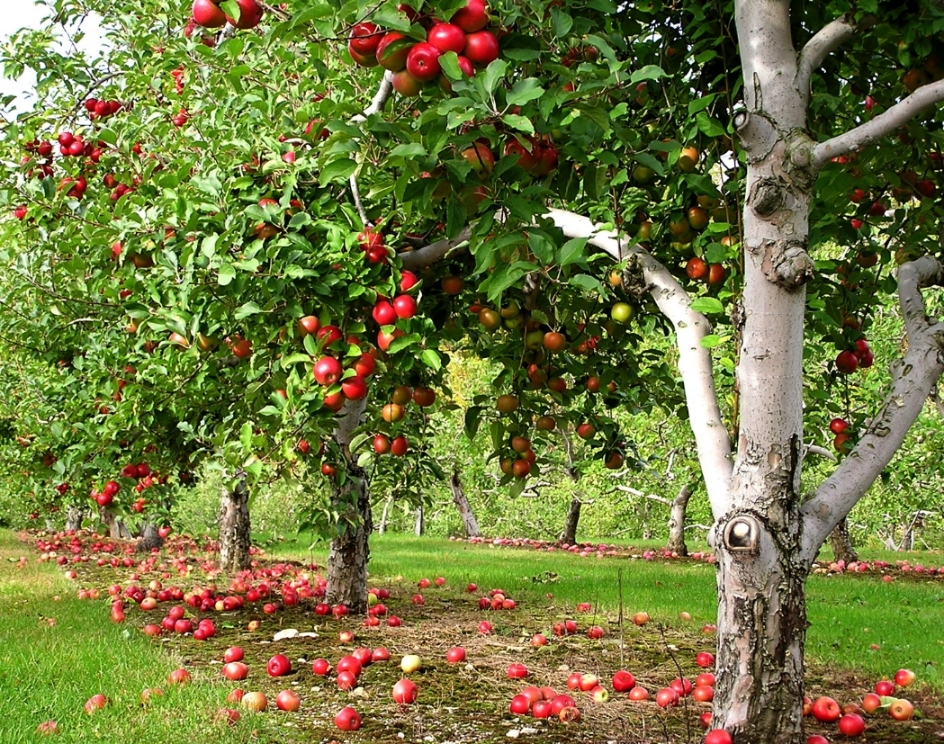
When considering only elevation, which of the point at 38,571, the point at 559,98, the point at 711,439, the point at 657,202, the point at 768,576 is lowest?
the point at 38,571

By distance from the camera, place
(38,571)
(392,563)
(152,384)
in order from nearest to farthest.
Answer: (152,384)
(38,571)
(392,563)

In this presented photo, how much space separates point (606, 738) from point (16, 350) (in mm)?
6305

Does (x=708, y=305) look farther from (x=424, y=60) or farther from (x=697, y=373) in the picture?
(x=424, y=60)

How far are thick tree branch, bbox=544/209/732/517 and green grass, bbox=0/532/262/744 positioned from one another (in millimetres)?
2460

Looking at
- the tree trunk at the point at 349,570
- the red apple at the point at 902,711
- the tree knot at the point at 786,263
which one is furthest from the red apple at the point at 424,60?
the tree trunk at the point at 349,570

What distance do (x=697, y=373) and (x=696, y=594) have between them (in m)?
6.25

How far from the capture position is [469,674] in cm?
497

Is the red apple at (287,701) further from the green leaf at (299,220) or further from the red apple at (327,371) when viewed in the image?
the green leaf at (299,220)

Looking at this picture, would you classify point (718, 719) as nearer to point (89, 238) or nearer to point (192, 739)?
point (192, 739)

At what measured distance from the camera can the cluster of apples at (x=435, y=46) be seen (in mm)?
2105

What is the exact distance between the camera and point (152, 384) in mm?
4750

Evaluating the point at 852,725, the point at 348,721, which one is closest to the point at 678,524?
the point at 852,725

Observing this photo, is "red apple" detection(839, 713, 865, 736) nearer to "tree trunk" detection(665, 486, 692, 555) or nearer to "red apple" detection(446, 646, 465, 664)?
"red apple" detection(446, 646, 465, 664)

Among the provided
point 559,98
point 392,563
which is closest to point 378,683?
point 559,98
